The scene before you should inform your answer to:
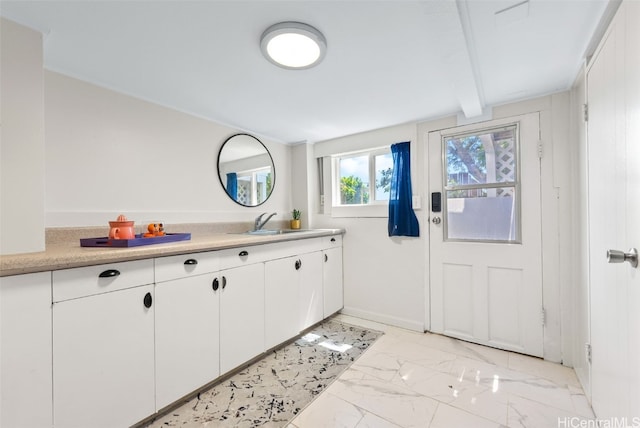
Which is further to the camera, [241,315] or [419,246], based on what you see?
[419,246]

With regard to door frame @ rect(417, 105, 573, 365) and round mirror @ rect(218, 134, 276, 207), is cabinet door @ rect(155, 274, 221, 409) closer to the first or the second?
round mirror @ rect(218, 134, 276, 207)

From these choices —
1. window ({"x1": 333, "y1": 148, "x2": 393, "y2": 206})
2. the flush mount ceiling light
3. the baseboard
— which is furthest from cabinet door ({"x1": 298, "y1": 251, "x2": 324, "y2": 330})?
the flush mount ceiling light

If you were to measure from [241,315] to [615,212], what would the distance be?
2081mm

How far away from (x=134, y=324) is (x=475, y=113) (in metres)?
2.75

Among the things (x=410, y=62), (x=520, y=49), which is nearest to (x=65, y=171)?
(x=410, y=62)

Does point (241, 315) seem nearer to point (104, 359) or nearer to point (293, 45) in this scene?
point (104, 359)

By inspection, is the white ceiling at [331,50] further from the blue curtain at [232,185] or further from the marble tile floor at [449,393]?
the marble tile floor at [449,393]

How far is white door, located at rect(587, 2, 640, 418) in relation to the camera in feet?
3.21

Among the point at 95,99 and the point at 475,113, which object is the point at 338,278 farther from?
the point at 95,99

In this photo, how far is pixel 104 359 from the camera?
4.17ft

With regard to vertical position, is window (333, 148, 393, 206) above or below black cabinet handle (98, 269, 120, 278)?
above

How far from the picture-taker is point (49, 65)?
162 centimetres

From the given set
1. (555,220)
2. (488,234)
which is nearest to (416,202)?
(488,234)

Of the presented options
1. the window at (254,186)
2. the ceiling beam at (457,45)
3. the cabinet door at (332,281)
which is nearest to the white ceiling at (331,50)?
the ceiling beam at (457,45)
